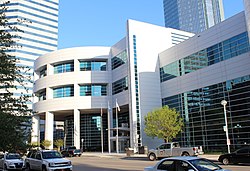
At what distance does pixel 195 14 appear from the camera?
171m

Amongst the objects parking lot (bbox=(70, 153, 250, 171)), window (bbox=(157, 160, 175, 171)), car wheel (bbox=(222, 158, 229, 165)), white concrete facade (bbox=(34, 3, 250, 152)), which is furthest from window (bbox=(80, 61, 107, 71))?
window (bbox=(157, 160, 175, 171))

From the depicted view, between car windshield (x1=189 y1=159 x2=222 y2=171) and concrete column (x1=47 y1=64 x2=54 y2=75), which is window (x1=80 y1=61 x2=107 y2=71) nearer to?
concrete column (x1=47 y1=64 x2=54 y2=75)

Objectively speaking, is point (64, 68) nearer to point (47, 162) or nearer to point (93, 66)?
point (93, 66)

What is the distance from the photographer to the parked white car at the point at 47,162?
17.5 metres

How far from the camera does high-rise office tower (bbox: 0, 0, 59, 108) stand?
135 metres

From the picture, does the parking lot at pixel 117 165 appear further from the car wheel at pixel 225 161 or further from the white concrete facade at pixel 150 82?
the white concrete facade at pixel 150 82

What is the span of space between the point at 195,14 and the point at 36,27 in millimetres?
88196

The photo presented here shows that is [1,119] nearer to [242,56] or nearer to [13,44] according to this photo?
[13,44]

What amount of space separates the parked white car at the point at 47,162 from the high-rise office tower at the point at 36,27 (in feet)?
387

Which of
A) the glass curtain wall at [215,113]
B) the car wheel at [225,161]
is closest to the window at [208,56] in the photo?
the glass curtain wall at [215,113]

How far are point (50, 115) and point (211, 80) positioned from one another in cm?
3826

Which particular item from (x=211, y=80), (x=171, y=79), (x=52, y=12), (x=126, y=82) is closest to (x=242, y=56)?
(x=211, y=80)

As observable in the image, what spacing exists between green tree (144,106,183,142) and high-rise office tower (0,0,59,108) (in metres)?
101

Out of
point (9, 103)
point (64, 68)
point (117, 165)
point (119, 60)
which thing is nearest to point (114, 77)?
point (119, 60)
